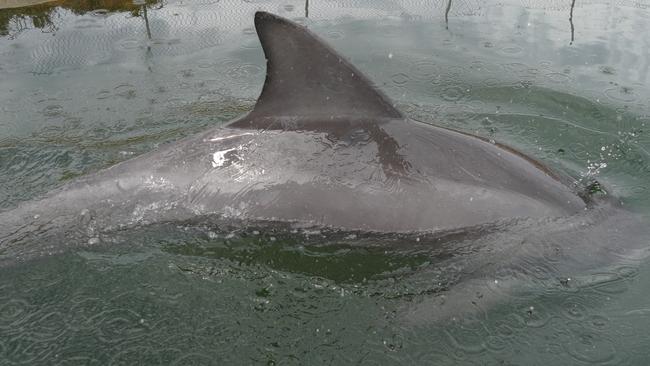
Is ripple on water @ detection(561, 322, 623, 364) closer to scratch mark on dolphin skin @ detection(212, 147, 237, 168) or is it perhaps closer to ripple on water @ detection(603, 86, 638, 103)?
scratch mark on dolphin skin @ detection(212, 147, 237, 168)

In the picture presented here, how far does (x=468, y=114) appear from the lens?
774 cm

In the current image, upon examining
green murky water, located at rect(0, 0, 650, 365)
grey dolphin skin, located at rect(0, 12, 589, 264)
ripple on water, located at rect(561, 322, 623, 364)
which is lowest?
ripple on water, located at rect(561, 322, 623, 364)

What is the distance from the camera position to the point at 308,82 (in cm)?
496

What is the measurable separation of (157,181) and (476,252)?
272 centimetres

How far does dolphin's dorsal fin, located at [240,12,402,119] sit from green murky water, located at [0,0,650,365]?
1095mm

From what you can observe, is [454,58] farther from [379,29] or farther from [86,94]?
[86,94]

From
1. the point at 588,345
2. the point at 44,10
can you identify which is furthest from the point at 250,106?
the point at 44,10

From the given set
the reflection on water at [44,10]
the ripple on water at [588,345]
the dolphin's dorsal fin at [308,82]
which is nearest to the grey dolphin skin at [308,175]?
the dolphin's dorsal fin at [308,82]

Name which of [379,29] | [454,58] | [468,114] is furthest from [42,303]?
[379,29]

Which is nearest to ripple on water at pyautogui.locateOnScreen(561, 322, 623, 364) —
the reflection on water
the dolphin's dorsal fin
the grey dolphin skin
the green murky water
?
the green murky water

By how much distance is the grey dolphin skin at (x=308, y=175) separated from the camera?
15.6ft

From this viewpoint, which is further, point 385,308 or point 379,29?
point 379,29

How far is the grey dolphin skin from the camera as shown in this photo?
4742 mm

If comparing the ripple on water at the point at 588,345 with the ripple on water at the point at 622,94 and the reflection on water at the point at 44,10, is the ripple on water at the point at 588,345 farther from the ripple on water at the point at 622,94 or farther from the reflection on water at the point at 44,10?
the reflection on water at the point at 44,10
